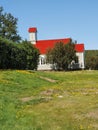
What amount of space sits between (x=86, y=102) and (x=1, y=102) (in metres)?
3.82

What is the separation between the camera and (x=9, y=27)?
88.0 metres

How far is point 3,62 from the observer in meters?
46.5

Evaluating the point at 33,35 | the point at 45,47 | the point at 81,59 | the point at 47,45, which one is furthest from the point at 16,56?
the point at 33,35

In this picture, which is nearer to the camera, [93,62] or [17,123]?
[17,123]

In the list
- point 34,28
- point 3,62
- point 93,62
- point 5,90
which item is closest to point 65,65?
point 93,62

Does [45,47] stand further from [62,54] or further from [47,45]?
[62,54]

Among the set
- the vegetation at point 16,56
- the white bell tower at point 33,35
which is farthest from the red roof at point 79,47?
the vegetation at point 16,56

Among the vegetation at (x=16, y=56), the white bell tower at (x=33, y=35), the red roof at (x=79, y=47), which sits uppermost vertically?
the white bell tower at (x=33, y=35)

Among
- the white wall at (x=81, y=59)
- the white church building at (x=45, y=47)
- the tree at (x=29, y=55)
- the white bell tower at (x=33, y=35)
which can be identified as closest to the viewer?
the tree at (x=29, y=55)

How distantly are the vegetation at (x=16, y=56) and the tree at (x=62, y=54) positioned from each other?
15.7 meters

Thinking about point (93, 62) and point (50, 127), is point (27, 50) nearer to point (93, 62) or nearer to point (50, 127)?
point (93, 62)

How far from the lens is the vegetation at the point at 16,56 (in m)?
46.6

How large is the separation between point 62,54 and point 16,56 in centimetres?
2903

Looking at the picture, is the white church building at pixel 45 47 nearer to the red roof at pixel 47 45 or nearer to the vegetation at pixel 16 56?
the red roof at pixel 47 45
